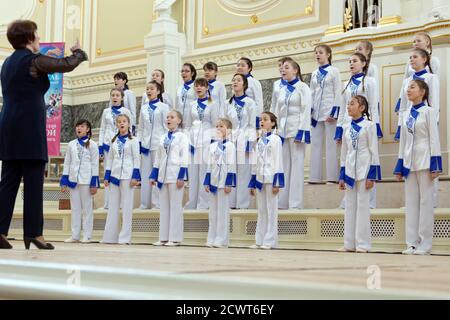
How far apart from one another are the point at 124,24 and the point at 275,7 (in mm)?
2748

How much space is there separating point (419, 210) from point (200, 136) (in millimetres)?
2565

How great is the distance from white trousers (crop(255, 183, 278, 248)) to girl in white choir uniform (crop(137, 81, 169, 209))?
179cm

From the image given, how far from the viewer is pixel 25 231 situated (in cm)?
408

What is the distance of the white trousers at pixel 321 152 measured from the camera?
6.93 meters

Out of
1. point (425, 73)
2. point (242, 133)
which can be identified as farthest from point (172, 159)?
point (425, 73)

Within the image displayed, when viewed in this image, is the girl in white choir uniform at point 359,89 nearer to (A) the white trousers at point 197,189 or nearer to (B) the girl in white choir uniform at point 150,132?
(A) the white trousers at point 197,189

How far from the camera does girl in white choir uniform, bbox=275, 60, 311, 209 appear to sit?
6621 mm

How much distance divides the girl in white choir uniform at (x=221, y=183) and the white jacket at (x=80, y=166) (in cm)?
142

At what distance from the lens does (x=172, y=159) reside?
6629 millimetres

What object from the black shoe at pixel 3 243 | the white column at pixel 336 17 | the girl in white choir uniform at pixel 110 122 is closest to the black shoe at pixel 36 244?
the black shoe at pixel 3 243

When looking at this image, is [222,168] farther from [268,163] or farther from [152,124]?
[152,124]
